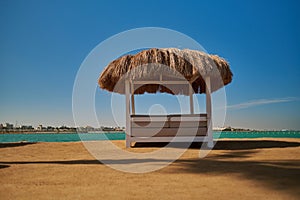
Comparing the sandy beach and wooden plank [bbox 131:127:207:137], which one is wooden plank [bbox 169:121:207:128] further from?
the sandy beach

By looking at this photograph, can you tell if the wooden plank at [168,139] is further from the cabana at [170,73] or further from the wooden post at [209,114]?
the wooden post at [209,114]

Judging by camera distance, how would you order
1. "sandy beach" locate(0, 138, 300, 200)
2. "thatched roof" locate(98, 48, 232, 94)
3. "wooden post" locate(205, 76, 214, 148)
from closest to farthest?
1. "sandy beach" locate(0, 138, 300, 200)
2. "thatched roof" locate(98, 48, 232, 94)
3. "wooden post" locate(205, 76, 214, 148)

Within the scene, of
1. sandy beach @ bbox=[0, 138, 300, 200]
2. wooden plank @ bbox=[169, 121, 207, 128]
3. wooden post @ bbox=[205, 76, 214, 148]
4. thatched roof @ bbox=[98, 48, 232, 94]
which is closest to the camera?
sandy beach @ bbox=[0, 138, 300, 200]

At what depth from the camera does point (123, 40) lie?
854 centimetres

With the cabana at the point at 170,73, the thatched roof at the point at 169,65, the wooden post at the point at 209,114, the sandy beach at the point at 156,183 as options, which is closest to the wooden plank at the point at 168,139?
the cabana at the point at 170,73

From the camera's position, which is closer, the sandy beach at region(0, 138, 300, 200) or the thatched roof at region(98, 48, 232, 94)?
the sandy beach at region(0, 138, 300, 200)

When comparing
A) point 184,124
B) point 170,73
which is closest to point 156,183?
point 184,124

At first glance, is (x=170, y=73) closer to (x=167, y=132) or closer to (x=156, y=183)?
(x=167, y=132)

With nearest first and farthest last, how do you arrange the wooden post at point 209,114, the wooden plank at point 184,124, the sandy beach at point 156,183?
1. the sandy beach at point 156,183
2. the wooden post at point 209,114
3. the wooden plank at point 184,124

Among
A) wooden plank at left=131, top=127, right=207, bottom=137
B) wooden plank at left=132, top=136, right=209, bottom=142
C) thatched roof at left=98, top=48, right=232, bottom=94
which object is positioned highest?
thatched roof at left=98, top=48, right=232, bottom=94

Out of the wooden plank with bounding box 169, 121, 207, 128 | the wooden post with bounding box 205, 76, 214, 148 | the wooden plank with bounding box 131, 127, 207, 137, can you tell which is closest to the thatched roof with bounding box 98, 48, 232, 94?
the wooden post with bounding box 205, 76, 214, 148

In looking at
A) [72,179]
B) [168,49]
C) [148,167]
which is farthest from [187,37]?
[72,179]

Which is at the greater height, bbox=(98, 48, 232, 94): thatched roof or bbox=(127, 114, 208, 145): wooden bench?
bbox=(98, 48, 232, 94): thatched roof

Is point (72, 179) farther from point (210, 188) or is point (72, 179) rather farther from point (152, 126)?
point (152, 126)
